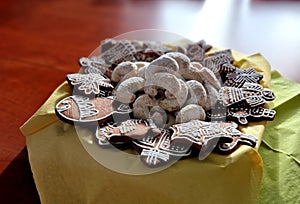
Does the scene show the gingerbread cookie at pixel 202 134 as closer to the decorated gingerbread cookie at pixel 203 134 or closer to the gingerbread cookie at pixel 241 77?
the decorated gingerbread cookie at pixel 203 134

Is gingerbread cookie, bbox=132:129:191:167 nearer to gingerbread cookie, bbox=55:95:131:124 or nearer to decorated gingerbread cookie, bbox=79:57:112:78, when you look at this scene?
gingerbread cookie, bbox=55:95:131:124

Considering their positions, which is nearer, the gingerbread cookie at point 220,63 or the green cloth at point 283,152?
the green cloth at point 283,152

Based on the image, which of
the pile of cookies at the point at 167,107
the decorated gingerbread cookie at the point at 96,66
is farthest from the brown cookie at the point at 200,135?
the decorated gingerbread cookie at the point at 96,66

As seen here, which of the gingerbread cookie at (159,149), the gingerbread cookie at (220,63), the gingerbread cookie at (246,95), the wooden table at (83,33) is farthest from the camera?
the wooden table at (83,33)

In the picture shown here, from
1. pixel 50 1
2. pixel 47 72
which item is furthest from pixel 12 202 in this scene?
pixel 50 1

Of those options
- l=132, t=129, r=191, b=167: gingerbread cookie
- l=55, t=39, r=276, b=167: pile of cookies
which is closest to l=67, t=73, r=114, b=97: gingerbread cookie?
l=55, t=39, r=276, b=167: pile of cookies

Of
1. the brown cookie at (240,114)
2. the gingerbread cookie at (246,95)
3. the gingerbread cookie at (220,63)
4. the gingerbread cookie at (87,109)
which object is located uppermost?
the gingerbread cookie at (220,63)

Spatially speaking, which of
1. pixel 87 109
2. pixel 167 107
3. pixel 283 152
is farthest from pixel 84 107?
pixel 283 152
